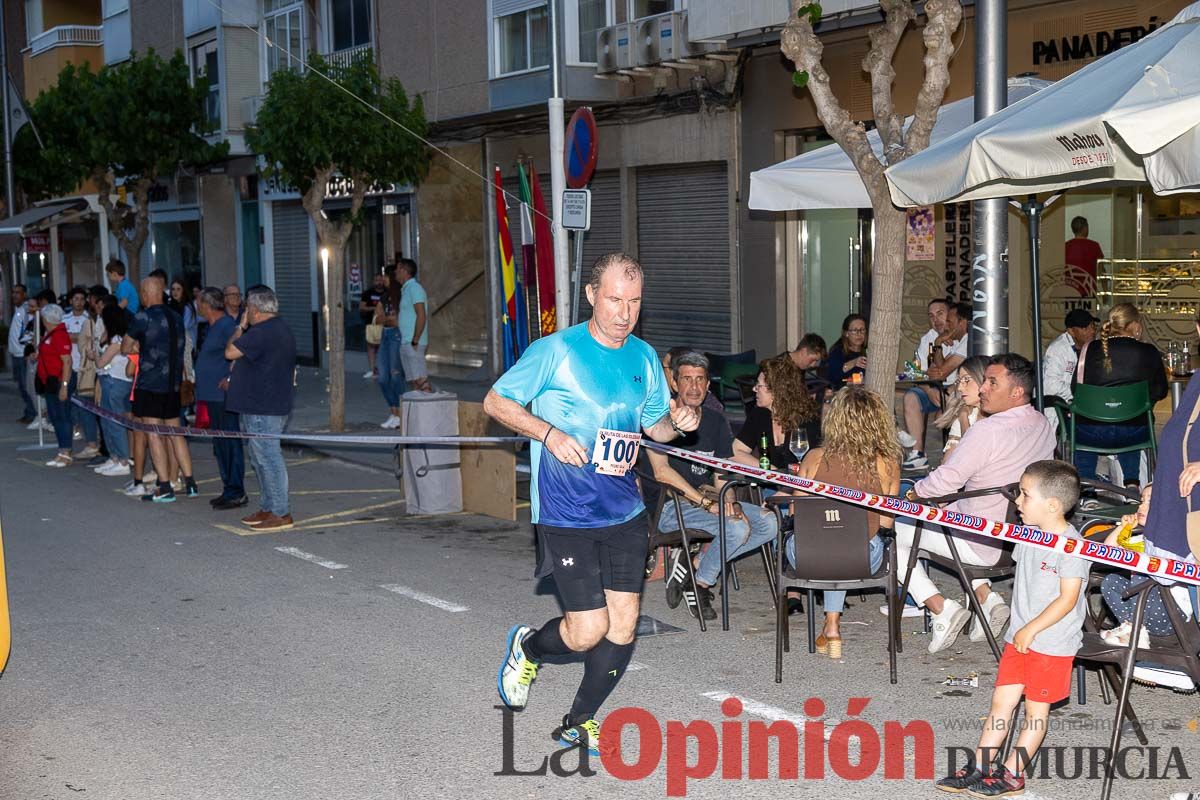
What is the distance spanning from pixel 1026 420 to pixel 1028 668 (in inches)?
82.3

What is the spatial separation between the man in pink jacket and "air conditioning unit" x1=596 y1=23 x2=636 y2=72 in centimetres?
1171

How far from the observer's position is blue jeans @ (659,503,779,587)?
7.54 meters

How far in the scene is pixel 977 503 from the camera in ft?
22.6

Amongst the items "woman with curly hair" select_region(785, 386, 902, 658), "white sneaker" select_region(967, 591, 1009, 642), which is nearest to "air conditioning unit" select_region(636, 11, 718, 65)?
"woman with curly hair" select_region(785, 386, 902, 658)

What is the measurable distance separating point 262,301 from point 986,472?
227 inches

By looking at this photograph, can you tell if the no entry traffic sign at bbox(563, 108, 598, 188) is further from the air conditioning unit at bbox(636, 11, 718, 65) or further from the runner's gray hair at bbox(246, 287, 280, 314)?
the air conditioning unit at bbox(636, 11, 718, 65)

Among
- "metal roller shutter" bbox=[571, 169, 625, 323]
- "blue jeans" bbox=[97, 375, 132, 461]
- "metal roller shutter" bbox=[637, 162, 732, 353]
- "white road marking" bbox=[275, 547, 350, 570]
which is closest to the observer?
"white road marking" bbox=[275, 547, 350, 570]

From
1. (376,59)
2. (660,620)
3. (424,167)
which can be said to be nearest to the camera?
(660,620)

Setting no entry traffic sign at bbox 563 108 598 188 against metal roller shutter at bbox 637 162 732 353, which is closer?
no entry traffic sign at bbox 563 108 598 188

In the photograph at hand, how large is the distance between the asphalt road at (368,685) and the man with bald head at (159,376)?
2.05 m

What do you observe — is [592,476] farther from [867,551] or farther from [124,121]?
[124,121]

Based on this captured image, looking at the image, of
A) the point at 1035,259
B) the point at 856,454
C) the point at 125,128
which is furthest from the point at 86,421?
the point at 125,128

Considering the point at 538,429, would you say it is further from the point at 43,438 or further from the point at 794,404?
the point at 43,438

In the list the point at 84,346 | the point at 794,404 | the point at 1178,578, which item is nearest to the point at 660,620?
the point at 794,404
